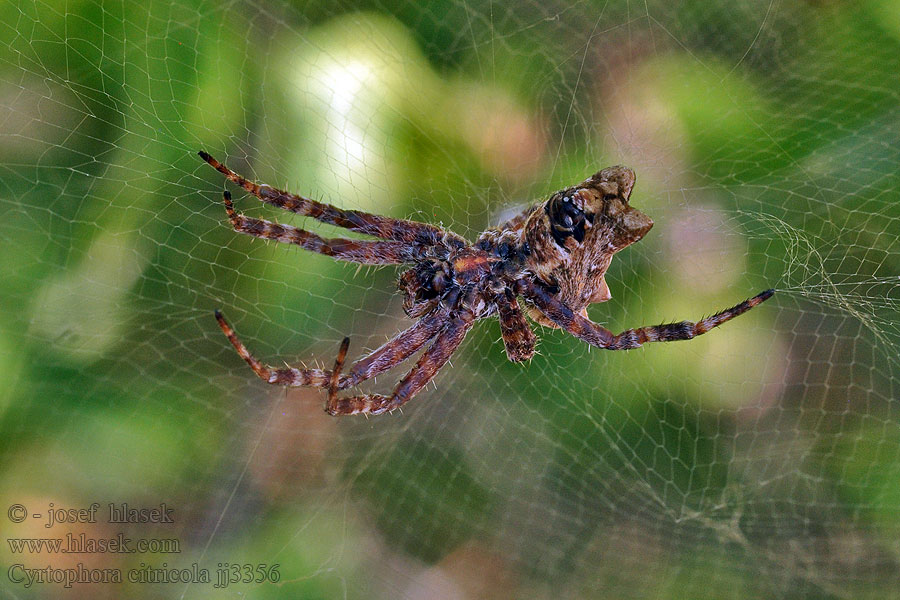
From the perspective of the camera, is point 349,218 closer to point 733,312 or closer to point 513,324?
point 513,324

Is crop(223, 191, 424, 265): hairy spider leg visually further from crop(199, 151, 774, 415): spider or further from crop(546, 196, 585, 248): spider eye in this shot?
crop(546, 196, 585, 248): spider eye

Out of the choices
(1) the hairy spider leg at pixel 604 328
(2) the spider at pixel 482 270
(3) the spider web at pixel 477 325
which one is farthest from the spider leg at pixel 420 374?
(3) the spider web at pixel 477 325

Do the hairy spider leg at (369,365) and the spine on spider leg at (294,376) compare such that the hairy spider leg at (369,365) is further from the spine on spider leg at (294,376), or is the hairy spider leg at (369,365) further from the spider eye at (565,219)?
the spider eye at (565,219)

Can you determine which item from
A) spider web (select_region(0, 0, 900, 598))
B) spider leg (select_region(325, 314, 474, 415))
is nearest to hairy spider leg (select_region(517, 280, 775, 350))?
spider leg (select_region(325, 314, 474, 415))

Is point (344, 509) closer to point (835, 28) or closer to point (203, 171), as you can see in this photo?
point (203, 171)

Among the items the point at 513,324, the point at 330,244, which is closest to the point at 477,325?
the point at 513,324

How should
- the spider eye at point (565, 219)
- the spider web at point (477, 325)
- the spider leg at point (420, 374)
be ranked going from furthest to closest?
the spider web at point (477, 325)
the spider leg at point (420, 374)
the spider eye at point (565, 219)

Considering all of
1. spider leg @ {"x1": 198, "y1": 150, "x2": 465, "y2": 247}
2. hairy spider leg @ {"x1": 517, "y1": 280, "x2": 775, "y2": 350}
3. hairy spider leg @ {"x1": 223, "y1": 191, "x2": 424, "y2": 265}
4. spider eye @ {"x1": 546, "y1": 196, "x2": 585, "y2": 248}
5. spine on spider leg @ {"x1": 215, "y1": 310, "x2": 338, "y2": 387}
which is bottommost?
spine on spider leg @ {"x1": 215, "y1": 310, "x2": 338, "y2": 387}

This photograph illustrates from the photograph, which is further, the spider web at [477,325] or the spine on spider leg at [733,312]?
the spider web at [477,325]
